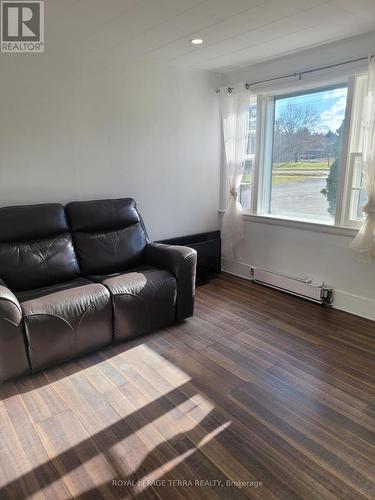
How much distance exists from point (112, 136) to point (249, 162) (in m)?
1.54

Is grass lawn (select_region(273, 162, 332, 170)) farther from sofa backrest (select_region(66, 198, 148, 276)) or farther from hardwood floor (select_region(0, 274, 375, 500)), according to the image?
sofa backrest (select_region(66, 198, 148, 276))

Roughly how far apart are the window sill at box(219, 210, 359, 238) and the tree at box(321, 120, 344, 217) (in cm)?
17

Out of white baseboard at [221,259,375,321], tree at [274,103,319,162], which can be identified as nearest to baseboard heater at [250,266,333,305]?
white baseboard at [221,259,375,321]

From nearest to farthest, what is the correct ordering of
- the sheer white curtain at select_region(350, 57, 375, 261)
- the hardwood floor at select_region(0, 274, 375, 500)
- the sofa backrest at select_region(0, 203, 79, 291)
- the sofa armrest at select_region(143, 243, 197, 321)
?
the hardwood floor at select_region(0, 274, 375, 500), the sofa backrest at select_region(0, 203, 79, 291), the sheer white curtain at select_region(350, 57, 375, 261), the sofa armrest at select_region(143, 243, 197, 321)

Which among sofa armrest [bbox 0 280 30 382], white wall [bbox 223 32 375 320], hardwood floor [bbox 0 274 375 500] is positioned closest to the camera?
hardwood floor [bbox 0 274 375 500]

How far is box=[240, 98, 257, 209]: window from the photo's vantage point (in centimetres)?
376

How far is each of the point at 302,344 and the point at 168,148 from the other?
2.34 metres

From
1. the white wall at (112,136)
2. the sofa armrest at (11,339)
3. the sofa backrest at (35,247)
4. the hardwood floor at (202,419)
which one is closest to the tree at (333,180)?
the hardwood floor at (202,419)

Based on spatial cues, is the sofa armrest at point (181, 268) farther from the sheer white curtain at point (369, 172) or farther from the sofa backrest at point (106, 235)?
the sheer white curtain at point (369, 172)

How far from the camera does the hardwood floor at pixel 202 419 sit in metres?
1.49

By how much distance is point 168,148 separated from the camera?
368 centimetres

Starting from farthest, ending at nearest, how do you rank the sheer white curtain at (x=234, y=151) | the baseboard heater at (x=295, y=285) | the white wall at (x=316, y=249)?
the sheer white curtain at (x=234, y=151), the baseboard heater at (x=295, y=285), the white wall at (x=316, y=249)

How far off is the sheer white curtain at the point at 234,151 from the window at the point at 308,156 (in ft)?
0.38

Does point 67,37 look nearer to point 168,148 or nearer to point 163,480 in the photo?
point 168,148
